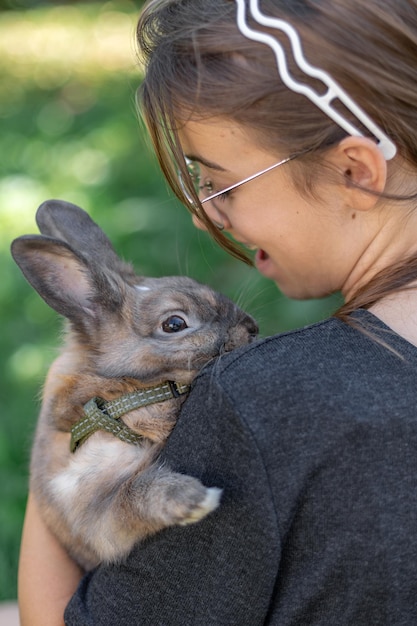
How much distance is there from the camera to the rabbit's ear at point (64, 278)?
2330 mm

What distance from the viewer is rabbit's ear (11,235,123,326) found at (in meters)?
2.33

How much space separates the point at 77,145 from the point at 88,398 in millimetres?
4820

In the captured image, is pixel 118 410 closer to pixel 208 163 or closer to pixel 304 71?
pixel 208 163

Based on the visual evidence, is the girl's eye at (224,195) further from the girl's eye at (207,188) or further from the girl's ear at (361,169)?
the girl's ear at (361,169)

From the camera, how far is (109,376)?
2.42 m

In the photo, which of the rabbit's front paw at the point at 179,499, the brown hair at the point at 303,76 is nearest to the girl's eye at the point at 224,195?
the brown hair at the point at 303,76

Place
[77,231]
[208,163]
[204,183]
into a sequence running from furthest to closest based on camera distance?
[77,231]
[204,183]
[208,163]

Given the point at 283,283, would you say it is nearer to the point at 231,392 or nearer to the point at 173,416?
the point at 173,416

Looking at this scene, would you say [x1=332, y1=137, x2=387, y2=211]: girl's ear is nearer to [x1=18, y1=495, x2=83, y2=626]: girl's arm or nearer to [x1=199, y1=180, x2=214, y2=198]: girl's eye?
[x1=199, y1=180, x2=214, y2=198]: girl's eye

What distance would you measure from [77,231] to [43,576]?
40.1 inches

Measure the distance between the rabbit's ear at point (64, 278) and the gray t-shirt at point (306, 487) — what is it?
656 mm

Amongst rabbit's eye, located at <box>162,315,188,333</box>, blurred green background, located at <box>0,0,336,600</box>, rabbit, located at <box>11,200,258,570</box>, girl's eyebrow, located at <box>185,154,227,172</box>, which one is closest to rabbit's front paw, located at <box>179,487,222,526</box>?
rabbit, located at <box>11,200,258,570</box>

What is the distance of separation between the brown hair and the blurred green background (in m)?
1.32

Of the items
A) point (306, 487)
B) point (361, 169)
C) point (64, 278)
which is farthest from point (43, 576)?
point (361, 169)
